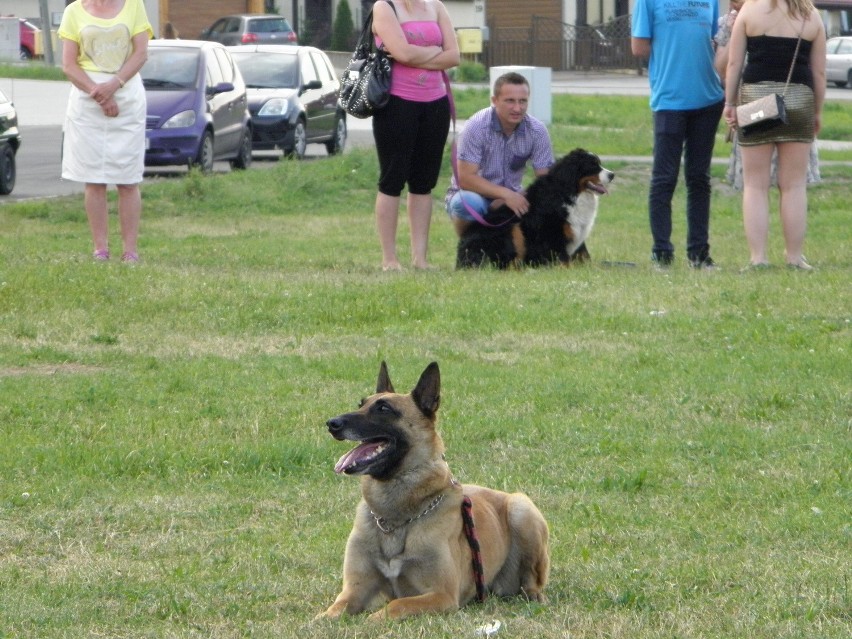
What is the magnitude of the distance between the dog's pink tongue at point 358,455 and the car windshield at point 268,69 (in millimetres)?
19135

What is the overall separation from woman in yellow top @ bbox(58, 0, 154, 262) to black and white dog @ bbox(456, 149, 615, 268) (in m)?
2.64

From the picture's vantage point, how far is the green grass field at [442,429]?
4.43 meters

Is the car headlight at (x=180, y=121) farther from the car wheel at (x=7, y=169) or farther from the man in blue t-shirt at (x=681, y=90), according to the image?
the man in blue t-shirt at (x=681, y=90)

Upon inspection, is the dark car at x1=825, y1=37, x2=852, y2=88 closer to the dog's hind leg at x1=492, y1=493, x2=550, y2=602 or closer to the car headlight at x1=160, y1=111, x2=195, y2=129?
the car headlight at x1=160, y1=111, x2=195, y2=129

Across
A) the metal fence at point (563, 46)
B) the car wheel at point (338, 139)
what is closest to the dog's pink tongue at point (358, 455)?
the car wheel at point (338, 139)

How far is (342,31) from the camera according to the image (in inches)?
2080

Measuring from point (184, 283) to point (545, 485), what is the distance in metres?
4.30

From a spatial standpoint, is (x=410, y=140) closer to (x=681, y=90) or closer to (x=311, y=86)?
(x=681, y=90)

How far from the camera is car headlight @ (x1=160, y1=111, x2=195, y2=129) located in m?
18.4

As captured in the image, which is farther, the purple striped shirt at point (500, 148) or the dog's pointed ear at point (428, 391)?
the purple striped shirt at point (500, 148)

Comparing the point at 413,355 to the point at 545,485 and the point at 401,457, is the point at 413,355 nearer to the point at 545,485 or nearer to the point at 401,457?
the point at 545,485

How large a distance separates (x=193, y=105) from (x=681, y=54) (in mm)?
9607

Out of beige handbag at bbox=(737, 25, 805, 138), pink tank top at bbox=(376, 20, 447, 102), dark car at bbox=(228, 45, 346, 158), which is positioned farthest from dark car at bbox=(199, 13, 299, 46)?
beige handbag at bbox=(737, 25, 805, 138)

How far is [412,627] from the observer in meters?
4.09
